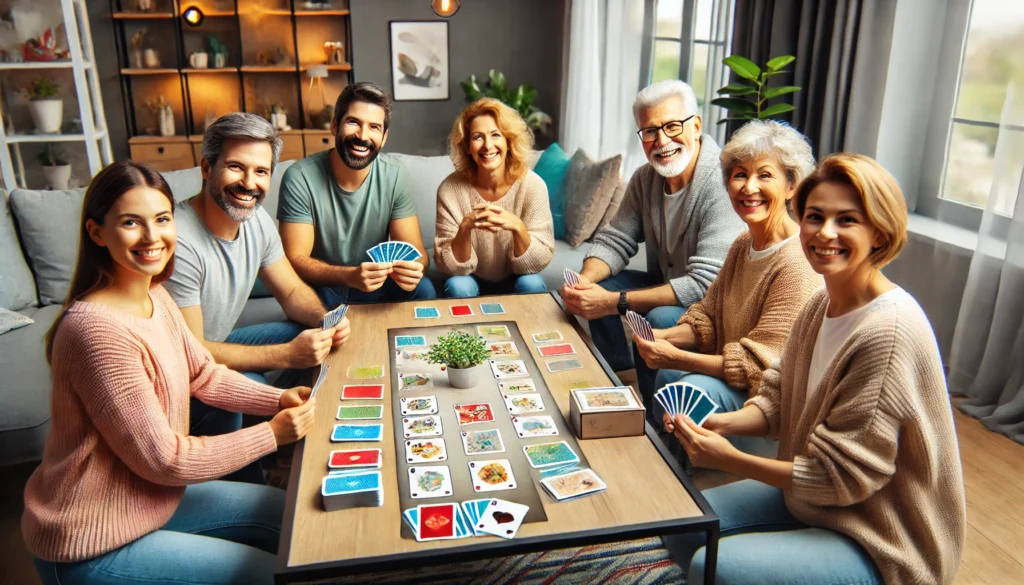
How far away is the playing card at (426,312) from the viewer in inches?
103

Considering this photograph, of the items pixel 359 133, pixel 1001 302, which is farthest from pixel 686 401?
pixel 1001 302

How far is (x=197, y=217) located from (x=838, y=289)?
1911mm

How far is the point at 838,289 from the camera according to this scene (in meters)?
1.60

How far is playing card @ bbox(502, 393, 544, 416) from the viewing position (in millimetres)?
1903

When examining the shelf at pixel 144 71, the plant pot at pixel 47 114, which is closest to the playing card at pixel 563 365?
the plant pot at pixel 47 114

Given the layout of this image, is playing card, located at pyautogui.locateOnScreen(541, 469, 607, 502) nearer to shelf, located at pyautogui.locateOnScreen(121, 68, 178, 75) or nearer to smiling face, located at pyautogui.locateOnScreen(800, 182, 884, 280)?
smiling face, located at pyautogui.locateOnScreen(800, 182, 884, 280)

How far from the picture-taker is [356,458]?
5.50ft

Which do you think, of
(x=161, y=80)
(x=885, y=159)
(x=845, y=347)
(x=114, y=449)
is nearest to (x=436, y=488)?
(x=114, y=449)

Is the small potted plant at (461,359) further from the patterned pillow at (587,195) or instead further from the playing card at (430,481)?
the patterned pillow at (587,195)

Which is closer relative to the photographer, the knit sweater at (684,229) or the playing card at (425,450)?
the playing card at (425,450)

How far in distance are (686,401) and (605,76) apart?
4291 millimetres

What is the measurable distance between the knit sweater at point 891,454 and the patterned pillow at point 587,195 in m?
2.51

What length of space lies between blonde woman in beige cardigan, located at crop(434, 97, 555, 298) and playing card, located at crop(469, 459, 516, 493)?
1485 mm

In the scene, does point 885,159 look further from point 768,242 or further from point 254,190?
point 254,190
